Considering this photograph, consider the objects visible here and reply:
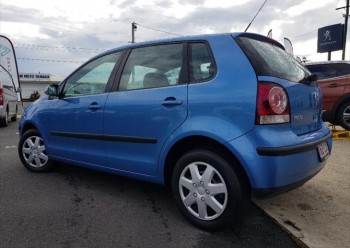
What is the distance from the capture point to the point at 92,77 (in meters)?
4.06

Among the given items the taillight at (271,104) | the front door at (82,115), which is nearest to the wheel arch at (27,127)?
the front door at (82,115)

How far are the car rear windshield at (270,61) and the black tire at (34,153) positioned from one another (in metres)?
2.97

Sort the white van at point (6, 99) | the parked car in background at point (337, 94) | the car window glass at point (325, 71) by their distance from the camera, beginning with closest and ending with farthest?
the parked car in background at point (337, 94) < the car window glass at point (325, 71) < the white van at point (6, 99)

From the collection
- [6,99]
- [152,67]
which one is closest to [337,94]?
[152,67]

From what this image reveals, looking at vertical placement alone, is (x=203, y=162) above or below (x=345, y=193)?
above

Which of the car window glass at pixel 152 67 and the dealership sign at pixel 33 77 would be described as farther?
the dealership sign at pixel 33 77

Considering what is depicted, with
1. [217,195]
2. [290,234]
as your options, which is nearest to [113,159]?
[217,195]

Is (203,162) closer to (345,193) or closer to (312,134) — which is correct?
(312,134)

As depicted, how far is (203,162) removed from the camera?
294cm

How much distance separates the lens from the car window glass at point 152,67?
3293mm

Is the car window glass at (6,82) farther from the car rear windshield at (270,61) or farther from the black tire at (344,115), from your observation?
the car rear windshield at (270,61)

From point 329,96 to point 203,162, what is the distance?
17.6 ft

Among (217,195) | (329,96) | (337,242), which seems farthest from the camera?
(329,96)

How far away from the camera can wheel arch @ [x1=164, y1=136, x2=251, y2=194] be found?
286 centimetres
